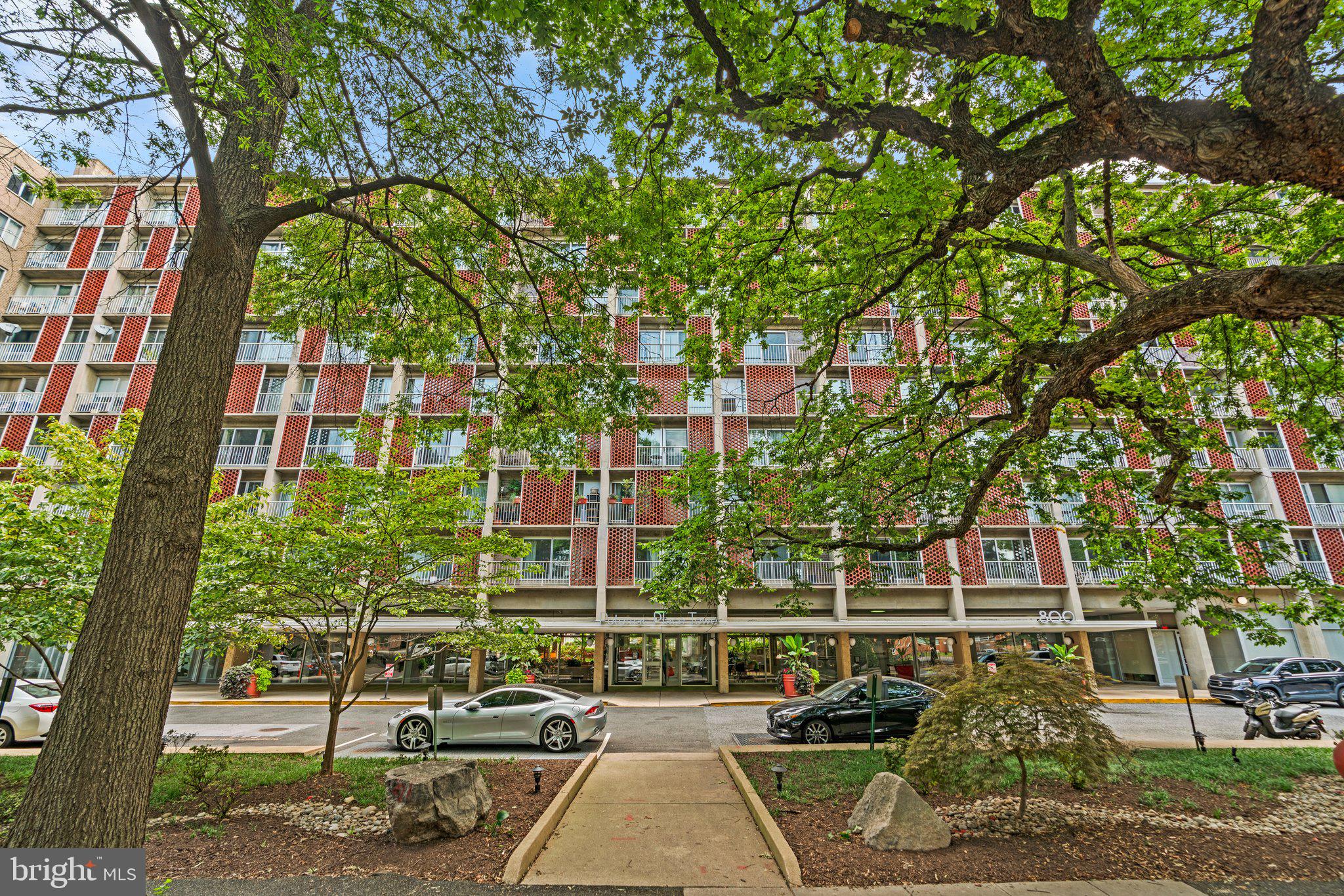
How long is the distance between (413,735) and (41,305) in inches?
1165

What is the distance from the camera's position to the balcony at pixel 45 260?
2578cm

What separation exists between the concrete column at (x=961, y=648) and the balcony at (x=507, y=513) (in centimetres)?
1720

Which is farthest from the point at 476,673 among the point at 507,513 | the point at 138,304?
the point at 138,304

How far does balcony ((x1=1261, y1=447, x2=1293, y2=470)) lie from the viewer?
22625 mm

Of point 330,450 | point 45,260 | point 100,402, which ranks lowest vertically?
point 330,450

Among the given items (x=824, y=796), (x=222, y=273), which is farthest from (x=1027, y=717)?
(x=222, y=273)

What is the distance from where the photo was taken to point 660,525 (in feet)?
71.4

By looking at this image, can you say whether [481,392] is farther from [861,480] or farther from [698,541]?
[861,480]

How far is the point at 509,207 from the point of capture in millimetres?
6719

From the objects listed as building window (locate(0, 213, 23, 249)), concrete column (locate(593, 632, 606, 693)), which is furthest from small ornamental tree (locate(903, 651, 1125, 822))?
building window (locate(0, 213, 23, 249))

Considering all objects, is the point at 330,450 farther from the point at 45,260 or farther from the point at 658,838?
the point at 658,838

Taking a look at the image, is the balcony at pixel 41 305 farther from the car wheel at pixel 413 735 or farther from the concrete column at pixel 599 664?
the car wheel at pixel 413 735

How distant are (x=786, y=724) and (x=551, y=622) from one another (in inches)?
432

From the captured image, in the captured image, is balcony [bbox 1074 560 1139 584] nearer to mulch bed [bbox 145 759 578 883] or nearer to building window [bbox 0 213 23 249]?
mulch bed [bbox 145 759 578 883]
